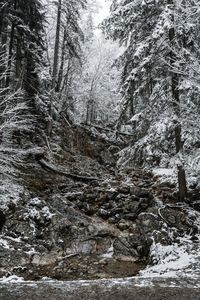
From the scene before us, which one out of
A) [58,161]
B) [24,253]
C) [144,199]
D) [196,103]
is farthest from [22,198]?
[196,103]

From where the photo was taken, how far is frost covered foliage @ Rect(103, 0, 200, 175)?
468 inches

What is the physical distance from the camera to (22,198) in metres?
11.7

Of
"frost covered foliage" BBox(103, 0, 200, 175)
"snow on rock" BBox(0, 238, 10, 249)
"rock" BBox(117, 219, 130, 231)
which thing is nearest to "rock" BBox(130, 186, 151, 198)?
"frost covered foliage" BBox(103, 0, 200, 175)

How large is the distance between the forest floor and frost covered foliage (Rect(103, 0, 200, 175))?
6.22 feet

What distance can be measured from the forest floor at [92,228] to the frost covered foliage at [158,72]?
1.90m

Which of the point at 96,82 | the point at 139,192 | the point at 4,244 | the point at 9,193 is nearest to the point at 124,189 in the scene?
the point at 139,192

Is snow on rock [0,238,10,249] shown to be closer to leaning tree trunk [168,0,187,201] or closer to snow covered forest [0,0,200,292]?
snow covered forest [0,0,200,292]

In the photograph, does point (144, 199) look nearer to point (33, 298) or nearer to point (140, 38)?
point (140, 38)

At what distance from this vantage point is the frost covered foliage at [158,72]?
11.9 metres

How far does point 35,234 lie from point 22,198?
1722 mm

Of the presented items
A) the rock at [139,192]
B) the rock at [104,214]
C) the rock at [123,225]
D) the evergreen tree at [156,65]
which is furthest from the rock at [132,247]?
the evergreen tree at [156,65]

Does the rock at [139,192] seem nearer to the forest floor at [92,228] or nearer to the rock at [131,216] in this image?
the forest floor at [92,228]

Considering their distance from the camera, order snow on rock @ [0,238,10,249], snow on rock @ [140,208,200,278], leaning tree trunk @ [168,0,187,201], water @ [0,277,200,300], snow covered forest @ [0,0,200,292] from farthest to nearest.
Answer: leaning tree trunk @ [168,0,187,201] < snow covered forest @ [0,0,200,292] < snow on rock @ [0,238,10,249] < snow on rock @ [140,208,200,278] < water @ [0,277,200,300]

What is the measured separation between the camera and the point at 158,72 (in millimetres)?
13258
